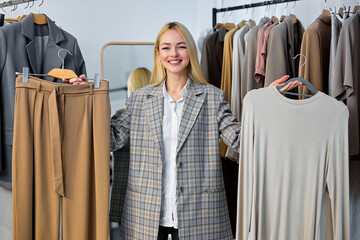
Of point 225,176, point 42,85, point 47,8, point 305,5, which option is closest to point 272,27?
point 305,5

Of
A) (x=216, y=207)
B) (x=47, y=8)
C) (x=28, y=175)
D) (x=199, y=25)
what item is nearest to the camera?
(x=28, y=175)

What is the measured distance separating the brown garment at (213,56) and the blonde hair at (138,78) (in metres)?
0.72

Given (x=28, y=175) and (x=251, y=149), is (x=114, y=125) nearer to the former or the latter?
(x=28, y=175)

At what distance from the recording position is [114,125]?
81.6 inches

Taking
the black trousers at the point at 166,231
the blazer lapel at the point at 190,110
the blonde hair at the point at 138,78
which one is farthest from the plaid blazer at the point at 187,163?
the blonde hair at the point at 138,78

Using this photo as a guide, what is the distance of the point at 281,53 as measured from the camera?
219 cm

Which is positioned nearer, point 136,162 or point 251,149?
point 251,149

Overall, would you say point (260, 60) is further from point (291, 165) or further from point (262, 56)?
point (291, 165)

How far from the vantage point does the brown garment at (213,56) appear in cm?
259

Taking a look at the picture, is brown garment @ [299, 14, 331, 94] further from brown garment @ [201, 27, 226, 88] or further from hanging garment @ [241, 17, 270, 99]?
brown garment @ [201, 27, 226, 88]

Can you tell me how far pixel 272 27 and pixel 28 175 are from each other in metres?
1.63

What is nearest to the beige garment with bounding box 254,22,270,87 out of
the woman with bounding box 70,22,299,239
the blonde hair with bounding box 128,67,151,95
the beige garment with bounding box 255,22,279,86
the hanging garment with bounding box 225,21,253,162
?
the beige garment with bounding box 255,22,279,86

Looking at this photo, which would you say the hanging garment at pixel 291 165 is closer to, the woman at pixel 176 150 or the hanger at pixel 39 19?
the woman at pixel 176 150

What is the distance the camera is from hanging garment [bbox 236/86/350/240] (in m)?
1.73
